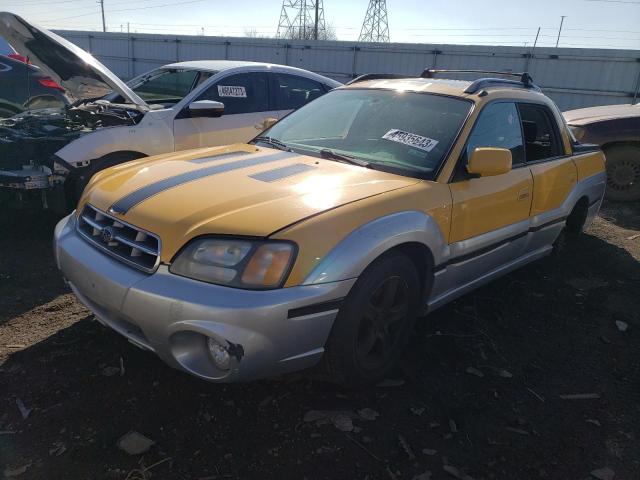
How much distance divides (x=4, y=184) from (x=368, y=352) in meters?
3.60

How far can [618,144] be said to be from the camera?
7242 mm

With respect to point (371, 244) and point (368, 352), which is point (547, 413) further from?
point (371, 244)

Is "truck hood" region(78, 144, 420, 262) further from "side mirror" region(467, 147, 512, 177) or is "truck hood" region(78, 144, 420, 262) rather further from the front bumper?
"side mirror" region(467, 147, 512, 177)

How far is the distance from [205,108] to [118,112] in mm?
920

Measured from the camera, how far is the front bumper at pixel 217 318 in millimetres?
2104

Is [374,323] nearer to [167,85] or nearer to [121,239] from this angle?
[121,239]

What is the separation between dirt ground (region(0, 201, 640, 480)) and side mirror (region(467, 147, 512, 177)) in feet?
3.60

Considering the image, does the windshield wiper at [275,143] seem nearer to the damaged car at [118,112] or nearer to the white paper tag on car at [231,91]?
the damaged car at [118,112]

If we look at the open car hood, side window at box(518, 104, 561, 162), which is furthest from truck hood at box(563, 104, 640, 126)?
the open car hood

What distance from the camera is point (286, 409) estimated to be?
251 cm

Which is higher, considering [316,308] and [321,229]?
[321,229]

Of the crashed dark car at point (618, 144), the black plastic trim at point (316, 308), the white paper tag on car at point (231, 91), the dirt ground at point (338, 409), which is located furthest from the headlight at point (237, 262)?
the crashed dark car at point (618, 144)

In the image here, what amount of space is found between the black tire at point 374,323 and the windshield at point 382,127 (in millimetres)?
689

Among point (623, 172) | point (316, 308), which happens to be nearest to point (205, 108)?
point (316, 308)
